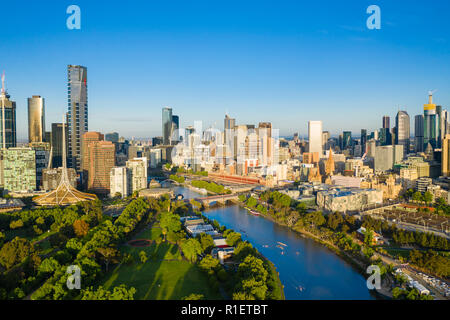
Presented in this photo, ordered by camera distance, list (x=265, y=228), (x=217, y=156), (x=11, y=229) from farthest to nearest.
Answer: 1. (x=217, y=156)
2. (x=265, y=228)
3. (x=11, y=229)

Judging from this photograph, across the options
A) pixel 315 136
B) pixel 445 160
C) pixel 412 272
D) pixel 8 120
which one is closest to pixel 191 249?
pixel 412 272

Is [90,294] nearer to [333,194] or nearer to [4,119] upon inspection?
[333,194]

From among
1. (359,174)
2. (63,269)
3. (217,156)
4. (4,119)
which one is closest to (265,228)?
(63,269)

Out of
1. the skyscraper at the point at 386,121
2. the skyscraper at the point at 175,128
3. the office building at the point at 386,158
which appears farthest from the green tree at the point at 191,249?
the skyscraper at the point at 386,121

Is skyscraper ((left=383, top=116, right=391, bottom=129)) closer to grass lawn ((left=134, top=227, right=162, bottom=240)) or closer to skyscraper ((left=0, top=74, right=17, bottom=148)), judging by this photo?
grass lawn ((left=134, top=227, right=162, bottom=240))

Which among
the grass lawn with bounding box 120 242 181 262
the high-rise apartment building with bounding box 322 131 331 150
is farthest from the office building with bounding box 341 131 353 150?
the grass lawn with bounding box 120 242 181 262

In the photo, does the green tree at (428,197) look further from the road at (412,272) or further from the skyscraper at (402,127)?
the skyscraper at (402,127)
